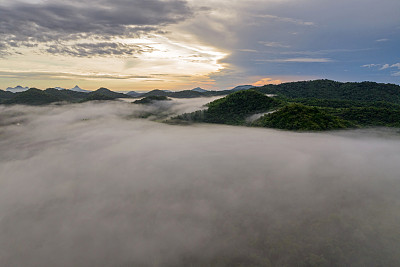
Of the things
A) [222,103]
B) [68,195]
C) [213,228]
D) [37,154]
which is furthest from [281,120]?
[37,154]

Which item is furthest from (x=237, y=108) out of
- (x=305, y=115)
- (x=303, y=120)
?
(x=303, y=120)

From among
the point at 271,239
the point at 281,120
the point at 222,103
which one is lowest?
the point at 271,239

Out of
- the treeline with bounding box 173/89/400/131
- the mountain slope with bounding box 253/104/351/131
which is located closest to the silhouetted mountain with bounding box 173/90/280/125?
the treeline with bounding box 173/89/400/131

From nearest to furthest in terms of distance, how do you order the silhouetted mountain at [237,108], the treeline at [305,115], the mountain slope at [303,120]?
the mountain slope at [303,120] < the treeline at [305,115] < the silhouetted mountain at [237,108]

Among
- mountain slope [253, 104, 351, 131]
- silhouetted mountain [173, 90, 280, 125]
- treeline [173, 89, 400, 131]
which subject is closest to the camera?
mountain slope [253, 104, 351, 131]

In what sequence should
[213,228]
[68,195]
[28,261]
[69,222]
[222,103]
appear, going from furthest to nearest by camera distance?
[222,103] → [68,195] → [69,222] → [213,228] → [28,261]

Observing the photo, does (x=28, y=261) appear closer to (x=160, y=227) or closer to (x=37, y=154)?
(x=160, y=227)

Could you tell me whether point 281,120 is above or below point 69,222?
above

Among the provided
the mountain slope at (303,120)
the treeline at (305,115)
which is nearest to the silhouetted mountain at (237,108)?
the treeline at (305,115)

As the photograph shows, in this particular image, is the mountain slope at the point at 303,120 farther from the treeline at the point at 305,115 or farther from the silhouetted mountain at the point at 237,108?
the silhouetted mountain at the point at 237,108

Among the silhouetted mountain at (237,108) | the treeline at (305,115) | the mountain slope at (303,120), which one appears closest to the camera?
the mountain slope at (303,120)

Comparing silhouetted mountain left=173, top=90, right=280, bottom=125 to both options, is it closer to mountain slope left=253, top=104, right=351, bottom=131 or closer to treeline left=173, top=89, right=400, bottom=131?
treeline left=173, top=89, right=400, bottom=131
